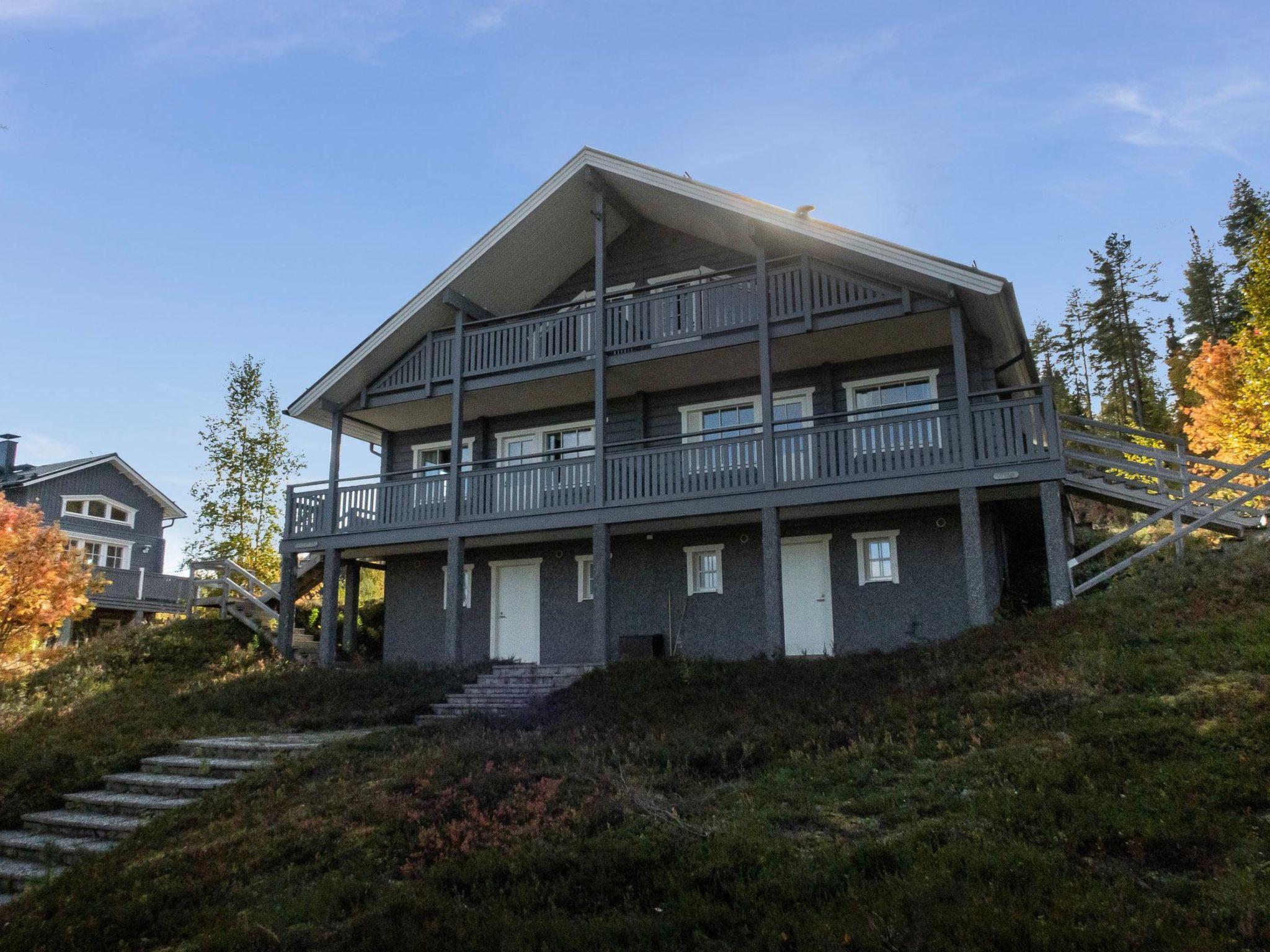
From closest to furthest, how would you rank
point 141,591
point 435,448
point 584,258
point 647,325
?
point 647,325 → point 584,258 → point 435,448 → point 141,591

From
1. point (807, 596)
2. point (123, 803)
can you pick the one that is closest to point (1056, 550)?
point (807, 596)

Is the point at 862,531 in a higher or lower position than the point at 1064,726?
higher

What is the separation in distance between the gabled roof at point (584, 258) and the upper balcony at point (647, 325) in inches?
17.7

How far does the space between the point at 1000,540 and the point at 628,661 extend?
758 cm

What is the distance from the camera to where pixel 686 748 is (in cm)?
975

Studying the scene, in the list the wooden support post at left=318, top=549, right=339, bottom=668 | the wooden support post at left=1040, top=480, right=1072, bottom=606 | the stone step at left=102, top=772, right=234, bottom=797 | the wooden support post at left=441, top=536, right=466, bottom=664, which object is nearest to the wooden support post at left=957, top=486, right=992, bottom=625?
the wooden support post at left=1040, top=480, right=1072, bottom=606

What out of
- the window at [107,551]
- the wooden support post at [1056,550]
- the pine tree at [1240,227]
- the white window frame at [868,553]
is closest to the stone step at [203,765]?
the white window frame at [868,553]

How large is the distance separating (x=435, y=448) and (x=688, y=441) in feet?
21.2

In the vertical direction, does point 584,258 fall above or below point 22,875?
above

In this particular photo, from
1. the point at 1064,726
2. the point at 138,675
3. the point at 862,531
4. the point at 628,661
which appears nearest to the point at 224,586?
the point at 138,675

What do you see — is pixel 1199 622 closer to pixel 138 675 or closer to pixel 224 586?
pixel 138 675

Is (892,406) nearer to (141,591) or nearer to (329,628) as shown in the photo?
Result: (329,628)

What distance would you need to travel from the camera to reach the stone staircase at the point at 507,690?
1437cm

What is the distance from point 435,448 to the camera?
2227cm
